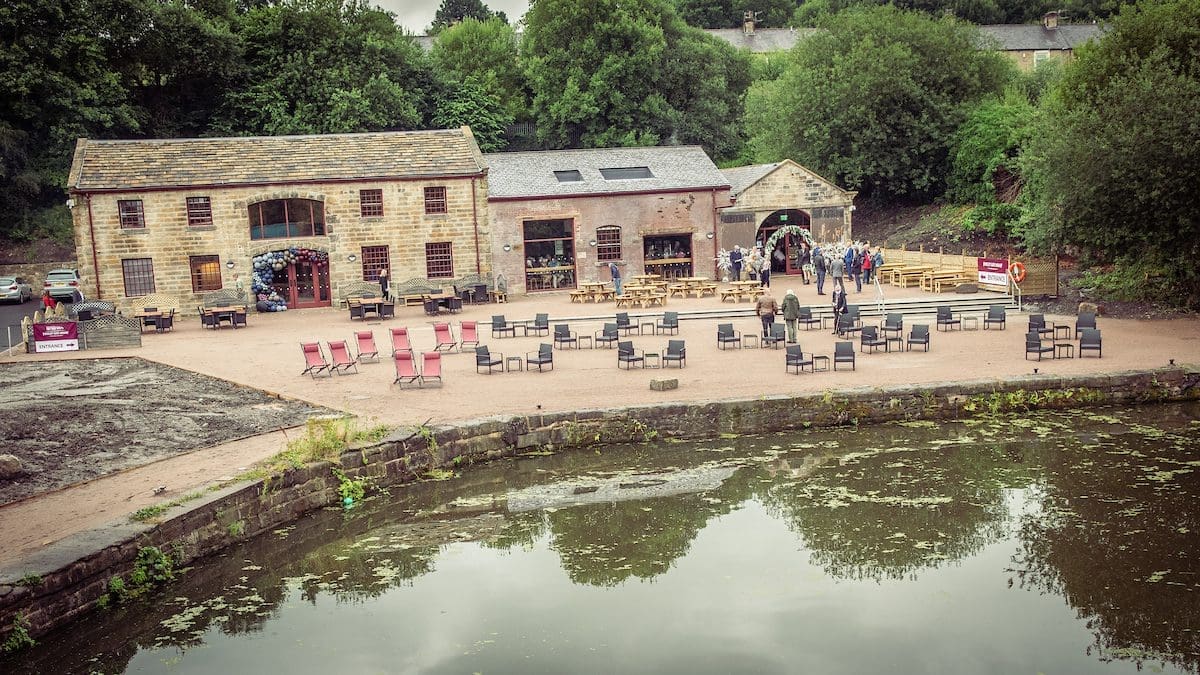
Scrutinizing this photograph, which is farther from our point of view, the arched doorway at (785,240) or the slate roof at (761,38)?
the slate roof at (761,38)

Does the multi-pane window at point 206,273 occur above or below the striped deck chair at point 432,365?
above

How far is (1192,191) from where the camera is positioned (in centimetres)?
2441

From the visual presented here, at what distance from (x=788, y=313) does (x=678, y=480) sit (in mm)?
8350

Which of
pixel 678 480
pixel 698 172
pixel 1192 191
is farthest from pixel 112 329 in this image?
pixel 1192 191

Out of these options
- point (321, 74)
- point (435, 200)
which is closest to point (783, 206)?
point (435, 200)

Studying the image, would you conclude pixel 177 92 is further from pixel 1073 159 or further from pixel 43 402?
pixel 1073 159

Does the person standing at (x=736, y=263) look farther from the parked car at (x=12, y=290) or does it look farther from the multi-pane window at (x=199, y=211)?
the parked car at (x=12, y=290)

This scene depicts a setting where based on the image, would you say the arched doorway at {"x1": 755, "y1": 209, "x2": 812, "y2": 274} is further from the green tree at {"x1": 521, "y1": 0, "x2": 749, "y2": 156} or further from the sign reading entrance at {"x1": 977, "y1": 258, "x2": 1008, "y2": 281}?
the green tree at {"x1": 521, "y1": 0, "x2": 749, "y2": 156}

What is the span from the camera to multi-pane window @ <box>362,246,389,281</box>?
117 feet

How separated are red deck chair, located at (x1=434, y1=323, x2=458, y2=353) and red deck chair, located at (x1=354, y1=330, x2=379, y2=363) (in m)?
1.44

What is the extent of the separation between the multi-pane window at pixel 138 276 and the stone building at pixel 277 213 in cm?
3

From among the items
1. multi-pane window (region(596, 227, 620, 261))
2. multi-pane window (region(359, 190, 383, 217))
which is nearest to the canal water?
multi-pane window (region(359, 190, 383, 217))

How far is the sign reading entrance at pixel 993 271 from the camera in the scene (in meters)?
30.8

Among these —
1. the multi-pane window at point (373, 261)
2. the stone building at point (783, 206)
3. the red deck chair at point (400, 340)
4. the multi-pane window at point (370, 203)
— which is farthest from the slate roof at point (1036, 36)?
the red deck chair at point (400, 340)
